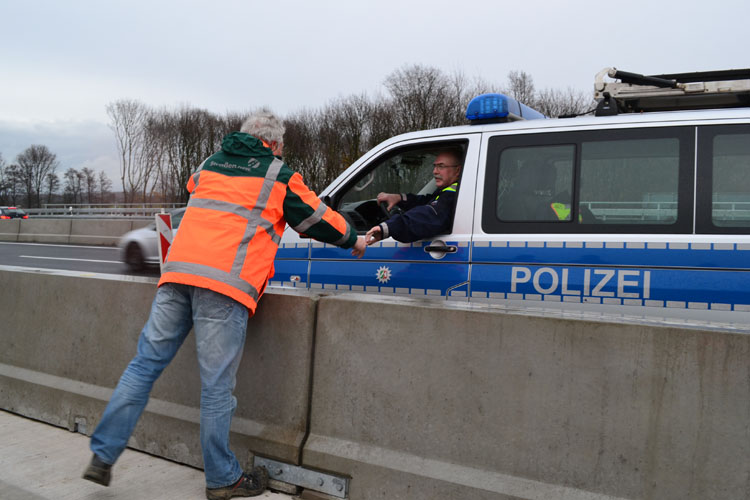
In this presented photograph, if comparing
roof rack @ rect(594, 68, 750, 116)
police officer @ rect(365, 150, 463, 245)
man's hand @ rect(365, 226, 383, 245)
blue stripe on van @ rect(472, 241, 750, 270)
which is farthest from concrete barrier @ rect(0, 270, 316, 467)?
roof rack @ rect(594, 68, 750, 116)

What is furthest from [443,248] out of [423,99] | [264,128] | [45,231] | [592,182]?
[423,99]

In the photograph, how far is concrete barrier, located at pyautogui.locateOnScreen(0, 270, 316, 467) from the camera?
329 centimetres

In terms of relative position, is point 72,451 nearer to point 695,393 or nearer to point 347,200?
point 347,200

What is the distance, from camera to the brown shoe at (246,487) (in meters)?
3.02

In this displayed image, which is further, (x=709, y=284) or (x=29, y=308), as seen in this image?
(x=29, y=308)

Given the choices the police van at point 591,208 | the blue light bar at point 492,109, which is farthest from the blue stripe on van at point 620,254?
the blue light bar at point 492,109

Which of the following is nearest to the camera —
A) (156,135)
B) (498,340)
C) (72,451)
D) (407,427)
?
(498,340)

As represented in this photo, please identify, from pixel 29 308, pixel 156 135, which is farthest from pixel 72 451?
pixel 156 135

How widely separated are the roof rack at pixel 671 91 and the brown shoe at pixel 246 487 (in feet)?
9.51

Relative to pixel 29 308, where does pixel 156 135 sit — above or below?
above

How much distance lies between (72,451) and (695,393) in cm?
335

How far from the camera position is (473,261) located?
13.1 ft

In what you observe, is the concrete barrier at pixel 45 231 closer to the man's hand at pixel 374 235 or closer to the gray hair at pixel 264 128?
the man's hand at pixel 374 235

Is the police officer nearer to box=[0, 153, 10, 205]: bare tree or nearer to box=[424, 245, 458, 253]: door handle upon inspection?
box=[424, 245, 458, 253]: door handle
